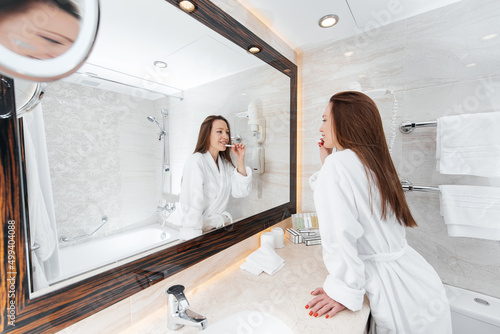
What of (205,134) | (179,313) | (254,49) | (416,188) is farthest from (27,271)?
(416,188)

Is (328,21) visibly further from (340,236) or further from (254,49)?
(340,236)

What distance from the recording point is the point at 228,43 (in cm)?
94

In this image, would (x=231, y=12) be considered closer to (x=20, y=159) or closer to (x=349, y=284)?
(x=20, y=159)

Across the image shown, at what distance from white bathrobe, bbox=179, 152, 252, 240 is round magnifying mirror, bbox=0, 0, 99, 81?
1.83ft

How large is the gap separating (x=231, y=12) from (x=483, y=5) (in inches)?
47.1

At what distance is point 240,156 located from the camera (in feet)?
3.30

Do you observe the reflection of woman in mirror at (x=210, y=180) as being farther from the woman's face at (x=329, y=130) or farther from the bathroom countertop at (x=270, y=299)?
the woman's face at (x=329, y=130)

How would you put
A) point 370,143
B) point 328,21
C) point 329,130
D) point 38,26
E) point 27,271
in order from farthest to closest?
point 328,21, point 329,130, point 370,143, point 27,271, point 38,26

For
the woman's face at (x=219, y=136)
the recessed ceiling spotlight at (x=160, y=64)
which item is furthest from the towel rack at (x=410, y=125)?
the recessed ceiling spotlight at (x=160, y=64)

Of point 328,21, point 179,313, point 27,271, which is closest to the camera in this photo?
point 27,271

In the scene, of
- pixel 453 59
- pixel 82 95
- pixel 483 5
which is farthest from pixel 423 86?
pixel 82 95

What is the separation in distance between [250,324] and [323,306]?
0.85 ft

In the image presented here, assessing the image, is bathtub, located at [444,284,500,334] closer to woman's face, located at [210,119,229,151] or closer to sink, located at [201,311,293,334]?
sink, located at [201,311,293,334]

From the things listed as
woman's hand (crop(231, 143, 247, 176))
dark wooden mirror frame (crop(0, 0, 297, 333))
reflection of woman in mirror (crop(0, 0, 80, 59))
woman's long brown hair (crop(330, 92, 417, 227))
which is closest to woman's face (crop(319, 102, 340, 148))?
woman's long brown hair (crop(330, 92, 417, 227))
